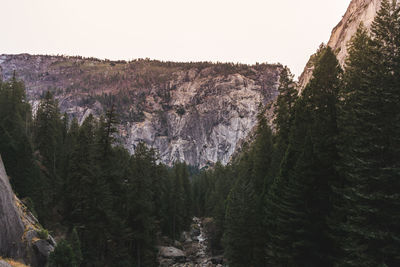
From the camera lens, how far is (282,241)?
22.9m

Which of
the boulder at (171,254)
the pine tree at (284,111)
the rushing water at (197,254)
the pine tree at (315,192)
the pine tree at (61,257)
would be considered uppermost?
the pine tree at (284,111)

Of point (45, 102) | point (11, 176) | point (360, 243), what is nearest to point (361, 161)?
point (360, 243)

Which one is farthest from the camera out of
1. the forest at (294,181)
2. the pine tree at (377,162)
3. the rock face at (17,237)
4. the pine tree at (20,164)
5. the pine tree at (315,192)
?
the pine tree at (20,164)

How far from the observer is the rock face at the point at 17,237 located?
579 inches

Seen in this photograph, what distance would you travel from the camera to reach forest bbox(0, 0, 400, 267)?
14.8 meters

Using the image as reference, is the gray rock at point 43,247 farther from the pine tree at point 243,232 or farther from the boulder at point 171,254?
the boulder at point 171,254

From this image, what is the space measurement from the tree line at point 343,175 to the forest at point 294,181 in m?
0.07

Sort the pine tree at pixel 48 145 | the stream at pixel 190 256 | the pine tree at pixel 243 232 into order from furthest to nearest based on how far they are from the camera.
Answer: the pine tree at pixel 48 145
the stream at pixel 190 256
the pine tree at pixel 243 232

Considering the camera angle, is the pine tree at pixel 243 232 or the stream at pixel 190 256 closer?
the pine tree at pixel 243 232

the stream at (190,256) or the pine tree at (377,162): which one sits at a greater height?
the pine tree at (377,162)

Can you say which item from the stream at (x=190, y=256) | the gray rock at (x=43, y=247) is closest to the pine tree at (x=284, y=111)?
the stream at (x=190, y=256)

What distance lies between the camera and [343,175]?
18.2 m

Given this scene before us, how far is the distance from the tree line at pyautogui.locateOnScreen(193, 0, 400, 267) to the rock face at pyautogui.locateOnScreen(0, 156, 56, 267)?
15.8 m

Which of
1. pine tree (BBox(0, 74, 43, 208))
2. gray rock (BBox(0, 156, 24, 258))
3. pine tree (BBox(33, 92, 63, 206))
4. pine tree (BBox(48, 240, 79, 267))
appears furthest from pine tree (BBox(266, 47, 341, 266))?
pine tree (BBox(33, 92, 63, 206))
